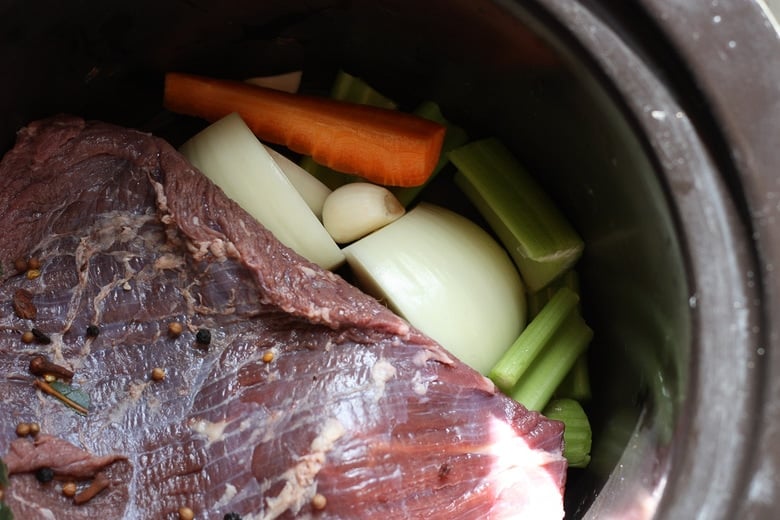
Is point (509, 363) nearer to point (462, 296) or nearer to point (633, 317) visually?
point (462, 296)

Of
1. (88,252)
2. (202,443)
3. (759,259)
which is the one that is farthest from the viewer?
(88,252)

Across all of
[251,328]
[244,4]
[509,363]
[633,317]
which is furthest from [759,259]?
[244,4]

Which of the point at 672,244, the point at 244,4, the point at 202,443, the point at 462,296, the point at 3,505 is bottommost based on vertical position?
the point at 3,505

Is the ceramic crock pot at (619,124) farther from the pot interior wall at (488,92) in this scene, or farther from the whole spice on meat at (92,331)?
the whole spice on meat at (92,331)

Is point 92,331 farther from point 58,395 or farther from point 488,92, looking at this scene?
point 488,92

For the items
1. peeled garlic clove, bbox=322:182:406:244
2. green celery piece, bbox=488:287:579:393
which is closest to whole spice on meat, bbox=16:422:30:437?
peeled garlic clove, bbox=322:182:406:244

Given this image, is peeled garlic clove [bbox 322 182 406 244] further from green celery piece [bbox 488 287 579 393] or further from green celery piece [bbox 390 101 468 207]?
green celery piece [bbox 488 287 579 393]

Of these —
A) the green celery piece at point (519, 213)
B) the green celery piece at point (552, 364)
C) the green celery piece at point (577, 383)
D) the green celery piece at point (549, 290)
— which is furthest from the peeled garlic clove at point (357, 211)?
the green celery piece at point (577, 383)
